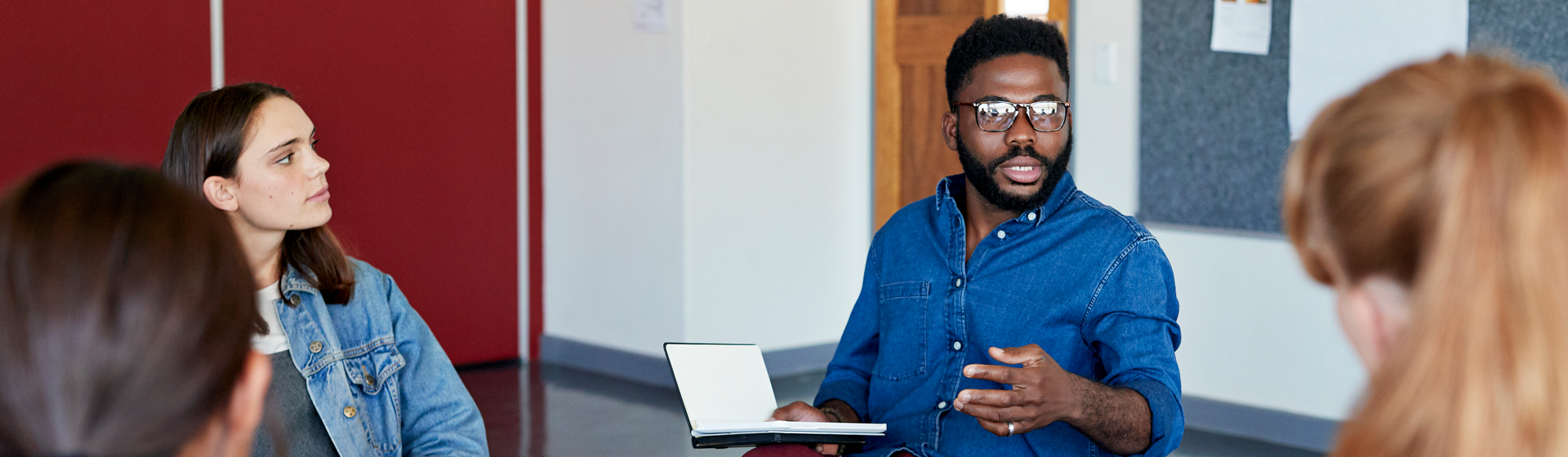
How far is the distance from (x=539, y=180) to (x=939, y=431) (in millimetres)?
3193

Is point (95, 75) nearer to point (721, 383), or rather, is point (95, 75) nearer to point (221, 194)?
point (221, 194)

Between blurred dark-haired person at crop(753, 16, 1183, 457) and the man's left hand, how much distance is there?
8 centimetres

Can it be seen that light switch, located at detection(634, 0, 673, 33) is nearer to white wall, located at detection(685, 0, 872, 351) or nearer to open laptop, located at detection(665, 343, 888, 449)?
white wall, located at detection(685, 0, 872, 351)

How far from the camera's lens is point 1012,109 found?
5.48 ft

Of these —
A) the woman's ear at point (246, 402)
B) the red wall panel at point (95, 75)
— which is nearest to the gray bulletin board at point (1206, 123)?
the red wall panel at point (95, 75)

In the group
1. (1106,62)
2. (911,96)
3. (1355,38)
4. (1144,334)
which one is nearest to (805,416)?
(1144,334)

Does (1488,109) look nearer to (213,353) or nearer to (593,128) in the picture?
(213,353)

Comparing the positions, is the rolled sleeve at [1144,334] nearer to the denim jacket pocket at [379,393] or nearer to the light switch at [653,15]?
the denim jacket pocket at [379,393]

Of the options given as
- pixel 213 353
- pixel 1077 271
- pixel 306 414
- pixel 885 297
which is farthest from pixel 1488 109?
pixel 306 414

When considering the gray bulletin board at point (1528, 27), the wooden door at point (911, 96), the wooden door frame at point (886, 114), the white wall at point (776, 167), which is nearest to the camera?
the gray bulletin board at point (1528, 27)

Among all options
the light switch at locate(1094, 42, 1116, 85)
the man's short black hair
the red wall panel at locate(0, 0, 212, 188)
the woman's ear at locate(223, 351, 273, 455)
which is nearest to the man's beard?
the man's short black hair

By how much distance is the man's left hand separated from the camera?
4.40 ft

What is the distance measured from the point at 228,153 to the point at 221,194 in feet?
0.16

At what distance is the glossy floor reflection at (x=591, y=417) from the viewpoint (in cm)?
341
